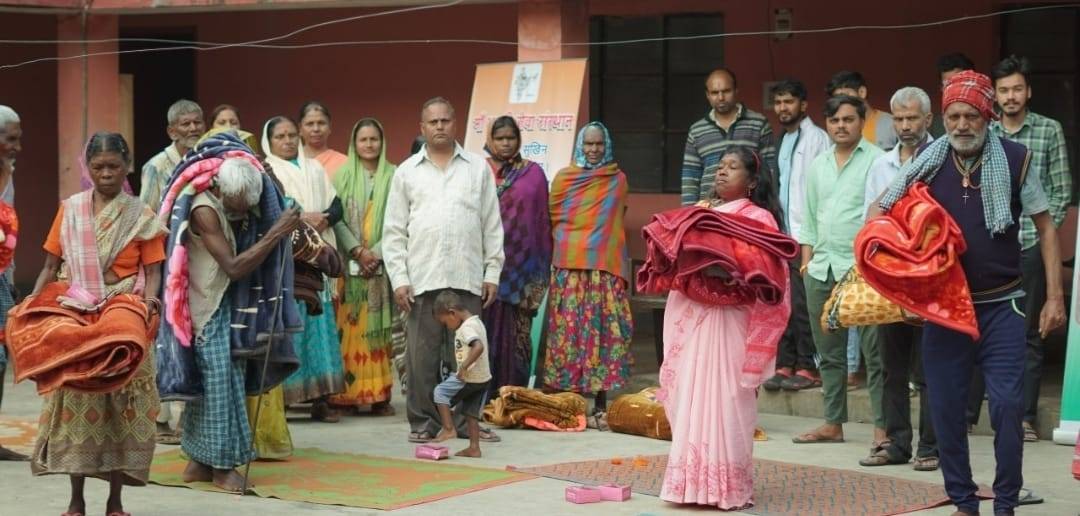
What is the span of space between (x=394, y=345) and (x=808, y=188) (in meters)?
3.00

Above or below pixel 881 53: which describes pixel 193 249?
below

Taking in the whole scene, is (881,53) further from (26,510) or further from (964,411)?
(26,510)

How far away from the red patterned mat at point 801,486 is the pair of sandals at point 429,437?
970 mm

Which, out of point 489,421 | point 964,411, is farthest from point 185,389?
point 964,411

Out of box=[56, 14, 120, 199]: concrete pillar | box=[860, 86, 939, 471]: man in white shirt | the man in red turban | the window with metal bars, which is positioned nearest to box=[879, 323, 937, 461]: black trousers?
box=[860, 86, 939, 471]: man in white shirt

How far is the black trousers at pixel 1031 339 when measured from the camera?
937cm

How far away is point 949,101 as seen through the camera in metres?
7.15

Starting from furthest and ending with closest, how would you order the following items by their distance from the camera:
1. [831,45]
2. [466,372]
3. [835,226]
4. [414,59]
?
[414,59]
[831,45]
[835,226]
[466,372]

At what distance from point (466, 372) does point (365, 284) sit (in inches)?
75.5

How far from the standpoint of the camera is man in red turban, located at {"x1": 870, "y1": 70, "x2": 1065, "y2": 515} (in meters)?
6.92

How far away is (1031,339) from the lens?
9500mm

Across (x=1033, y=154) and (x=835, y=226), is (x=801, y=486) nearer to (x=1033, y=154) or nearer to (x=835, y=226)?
(x=835, y=226)

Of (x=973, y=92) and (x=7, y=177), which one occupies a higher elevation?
(x=973, y=92)

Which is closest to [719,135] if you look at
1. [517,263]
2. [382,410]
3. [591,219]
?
[591,219]
